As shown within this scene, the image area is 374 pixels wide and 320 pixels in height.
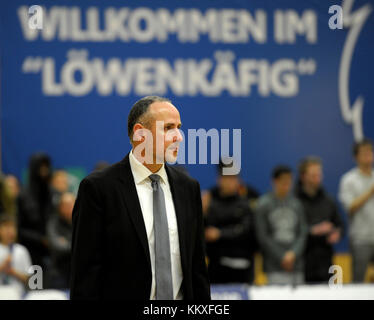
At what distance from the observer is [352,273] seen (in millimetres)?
5418

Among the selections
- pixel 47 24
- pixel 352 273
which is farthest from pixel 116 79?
pixel 352 273

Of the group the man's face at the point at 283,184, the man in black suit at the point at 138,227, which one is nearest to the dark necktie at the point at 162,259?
the man in black suit at the point at 138,227

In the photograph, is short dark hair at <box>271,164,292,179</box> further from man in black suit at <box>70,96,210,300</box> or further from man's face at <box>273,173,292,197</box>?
man in black suit at <box>70,96,210,300</box>

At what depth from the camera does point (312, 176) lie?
17.4ft

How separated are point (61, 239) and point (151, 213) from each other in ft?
9.05

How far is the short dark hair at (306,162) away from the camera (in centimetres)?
528

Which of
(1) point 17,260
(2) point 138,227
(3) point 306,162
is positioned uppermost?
(3) point 306,162

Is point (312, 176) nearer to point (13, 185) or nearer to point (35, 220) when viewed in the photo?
point (35, 220)

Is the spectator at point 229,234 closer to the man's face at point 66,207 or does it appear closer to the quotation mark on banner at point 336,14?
the man's face at point 66,207

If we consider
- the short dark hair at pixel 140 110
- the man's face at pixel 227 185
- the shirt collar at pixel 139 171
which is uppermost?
the man's face at pixel 227 185

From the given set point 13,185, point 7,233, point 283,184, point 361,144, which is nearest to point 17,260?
point 7,233

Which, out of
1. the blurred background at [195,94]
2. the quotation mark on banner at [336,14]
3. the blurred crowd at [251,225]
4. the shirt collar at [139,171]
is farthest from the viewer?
the blurred crowd at [251,225]

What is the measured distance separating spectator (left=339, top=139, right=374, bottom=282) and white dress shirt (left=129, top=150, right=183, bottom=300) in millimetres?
3239
